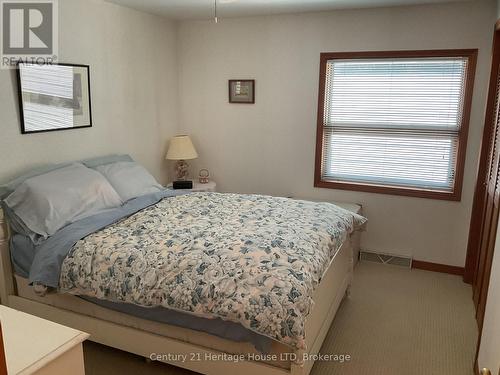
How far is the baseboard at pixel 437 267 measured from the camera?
3800 mm

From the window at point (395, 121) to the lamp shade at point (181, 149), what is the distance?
1346mm

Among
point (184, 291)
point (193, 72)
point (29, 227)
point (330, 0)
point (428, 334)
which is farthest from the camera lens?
point (193, 72)

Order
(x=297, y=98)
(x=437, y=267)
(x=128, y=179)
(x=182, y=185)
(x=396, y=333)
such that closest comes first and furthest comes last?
1. (x=396, y=333)
2. (x=128, y=179)
3. (x=437, y=267)
4. (x=297, y=98)
5. (x=182, y=185)

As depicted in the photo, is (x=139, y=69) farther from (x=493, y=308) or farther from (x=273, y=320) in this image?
(x=493, y=308)

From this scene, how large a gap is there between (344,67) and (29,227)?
3.02 meters

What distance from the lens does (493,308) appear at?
2.12 metres

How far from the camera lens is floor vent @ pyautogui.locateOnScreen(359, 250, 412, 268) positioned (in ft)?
13.0

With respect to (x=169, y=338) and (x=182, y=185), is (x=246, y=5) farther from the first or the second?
(x=169, y=338)

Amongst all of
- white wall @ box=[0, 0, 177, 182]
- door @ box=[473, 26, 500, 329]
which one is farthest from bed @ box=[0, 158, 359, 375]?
door @ box=[473, 26, 500, 329]

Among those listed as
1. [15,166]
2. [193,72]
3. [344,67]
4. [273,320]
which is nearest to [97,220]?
[15,166]

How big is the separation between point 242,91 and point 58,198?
2.28 m

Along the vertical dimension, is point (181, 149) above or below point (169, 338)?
above

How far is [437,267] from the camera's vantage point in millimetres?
3869

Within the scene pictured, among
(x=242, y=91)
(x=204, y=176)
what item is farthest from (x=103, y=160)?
(x=242, y=91)
